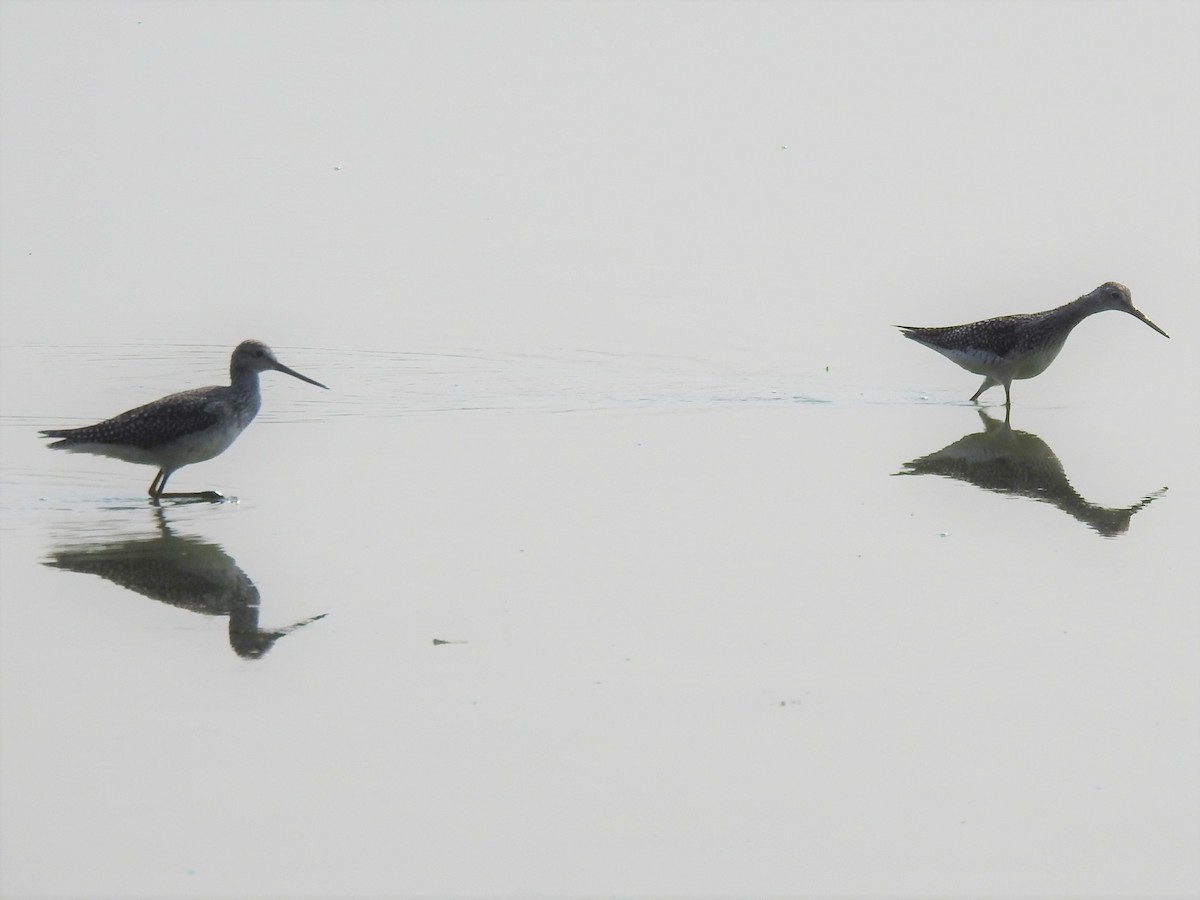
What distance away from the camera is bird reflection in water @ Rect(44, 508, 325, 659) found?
892 cm

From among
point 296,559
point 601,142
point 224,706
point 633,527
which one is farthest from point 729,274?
point 224,706

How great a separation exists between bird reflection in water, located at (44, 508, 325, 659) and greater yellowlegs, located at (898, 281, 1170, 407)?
270 inches

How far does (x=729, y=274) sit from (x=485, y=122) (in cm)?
634

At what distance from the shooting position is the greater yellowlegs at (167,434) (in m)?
11.6

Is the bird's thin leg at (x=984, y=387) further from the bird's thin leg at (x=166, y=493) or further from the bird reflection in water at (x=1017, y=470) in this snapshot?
the bird's thin leg at (x=166, y=493)

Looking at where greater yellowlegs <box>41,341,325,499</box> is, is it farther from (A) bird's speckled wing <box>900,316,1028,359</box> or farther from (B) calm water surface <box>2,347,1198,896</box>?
(A) bird's speckled wing <box>900,316,1028,359</box>

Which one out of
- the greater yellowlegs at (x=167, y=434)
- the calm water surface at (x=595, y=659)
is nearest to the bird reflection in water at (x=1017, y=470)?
the calm water surface at (x=595, y=659)

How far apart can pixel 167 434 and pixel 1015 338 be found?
6708 millimetres

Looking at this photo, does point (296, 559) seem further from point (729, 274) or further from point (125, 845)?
point (729, 274)

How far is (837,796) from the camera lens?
7.27 metres

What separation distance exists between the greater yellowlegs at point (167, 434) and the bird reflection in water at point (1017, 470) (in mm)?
4366

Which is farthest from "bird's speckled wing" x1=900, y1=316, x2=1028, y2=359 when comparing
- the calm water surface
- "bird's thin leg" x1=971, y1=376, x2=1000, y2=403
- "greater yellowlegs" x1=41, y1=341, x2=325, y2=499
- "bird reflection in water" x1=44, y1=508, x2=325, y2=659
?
"bird reflection in water" x1=44, y1=508, x2=325, y2=659

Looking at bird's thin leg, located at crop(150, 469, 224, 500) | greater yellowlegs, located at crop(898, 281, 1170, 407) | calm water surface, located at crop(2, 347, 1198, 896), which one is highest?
greater yellowlegs, located at crop(898, 281, 1170, 407)

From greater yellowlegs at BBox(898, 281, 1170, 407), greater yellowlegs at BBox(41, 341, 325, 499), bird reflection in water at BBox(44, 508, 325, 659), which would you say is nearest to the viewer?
bird reflection in water at BBox(44, 508, 325, 659)
